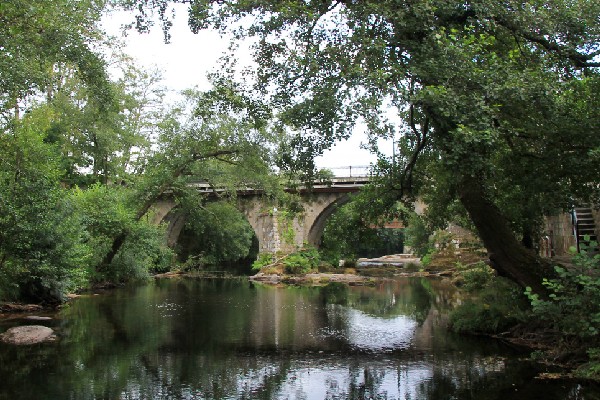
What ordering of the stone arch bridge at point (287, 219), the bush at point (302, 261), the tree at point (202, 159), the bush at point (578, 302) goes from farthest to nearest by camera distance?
the stone arch bridge at point (287, 219), the bush at point (302, 261), the tree at point (202, 159), the bush at point (578, 302)

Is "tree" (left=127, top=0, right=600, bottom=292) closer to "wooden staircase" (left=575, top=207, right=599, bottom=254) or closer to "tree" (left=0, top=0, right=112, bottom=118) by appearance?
"tree" (left=0, top=0, right=112, bottom=118)

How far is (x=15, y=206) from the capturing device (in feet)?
52.4

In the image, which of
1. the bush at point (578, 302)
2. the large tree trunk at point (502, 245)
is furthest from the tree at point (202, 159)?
the bush at point (578, 302)

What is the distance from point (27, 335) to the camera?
12398 mm

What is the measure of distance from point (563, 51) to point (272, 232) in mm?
29505

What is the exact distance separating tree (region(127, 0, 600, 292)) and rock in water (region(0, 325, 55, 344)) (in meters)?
7.17

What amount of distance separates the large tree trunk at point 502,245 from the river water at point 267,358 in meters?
1.46

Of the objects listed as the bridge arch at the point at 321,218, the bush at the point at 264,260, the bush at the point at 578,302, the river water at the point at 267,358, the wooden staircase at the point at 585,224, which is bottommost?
the river water at the point at 267,358

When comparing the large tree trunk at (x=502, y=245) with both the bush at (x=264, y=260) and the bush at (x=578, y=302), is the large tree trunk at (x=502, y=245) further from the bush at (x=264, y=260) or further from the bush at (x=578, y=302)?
the bush at (x=264, y=260)

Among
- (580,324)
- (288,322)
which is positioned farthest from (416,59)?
(288,322)

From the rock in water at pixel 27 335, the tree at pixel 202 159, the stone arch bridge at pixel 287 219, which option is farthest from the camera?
the stone arch bridge at pixel 287 219

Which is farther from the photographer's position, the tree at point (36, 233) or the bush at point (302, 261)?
the bush at point (302, 261)

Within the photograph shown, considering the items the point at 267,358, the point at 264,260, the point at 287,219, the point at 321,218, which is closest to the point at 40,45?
the point at 267,358

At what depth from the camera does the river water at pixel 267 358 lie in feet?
26.8
